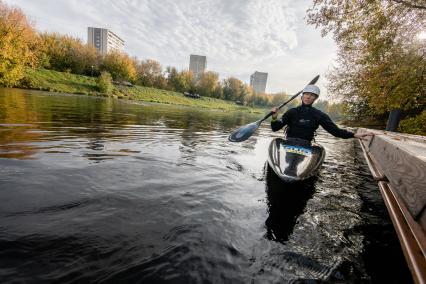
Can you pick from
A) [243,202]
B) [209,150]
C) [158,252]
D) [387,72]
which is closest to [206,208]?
[243,202]

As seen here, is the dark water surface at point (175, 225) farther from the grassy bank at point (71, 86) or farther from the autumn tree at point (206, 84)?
the autumn tree at point (206, 84)

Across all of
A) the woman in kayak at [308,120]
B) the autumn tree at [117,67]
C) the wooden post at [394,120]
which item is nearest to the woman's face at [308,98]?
the woman in kayak at [308,120]

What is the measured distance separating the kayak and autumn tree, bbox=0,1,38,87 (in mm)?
44793

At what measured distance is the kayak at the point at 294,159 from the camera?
5.54m

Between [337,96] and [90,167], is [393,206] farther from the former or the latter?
[337,96]

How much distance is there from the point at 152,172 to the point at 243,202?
8.58 ft

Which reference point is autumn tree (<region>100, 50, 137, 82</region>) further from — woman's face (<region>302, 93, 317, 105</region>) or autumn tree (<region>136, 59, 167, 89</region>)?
woman's face (<region>302, 93, 317, 105</region>)

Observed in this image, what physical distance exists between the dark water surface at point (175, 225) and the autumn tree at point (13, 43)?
4006 centimetres

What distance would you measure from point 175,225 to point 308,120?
16.8ft

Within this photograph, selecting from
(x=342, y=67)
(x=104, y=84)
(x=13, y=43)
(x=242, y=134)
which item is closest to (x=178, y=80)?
(x=104, y=84)

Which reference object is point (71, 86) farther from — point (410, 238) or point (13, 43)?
point (410, 238)

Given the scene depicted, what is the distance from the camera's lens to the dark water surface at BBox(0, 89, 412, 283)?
276 cm

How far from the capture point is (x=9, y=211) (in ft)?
11.5

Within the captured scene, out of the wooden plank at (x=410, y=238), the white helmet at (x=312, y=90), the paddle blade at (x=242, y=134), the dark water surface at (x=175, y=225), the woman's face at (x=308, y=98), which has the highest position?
the white helmet at (x=312, y=90)
